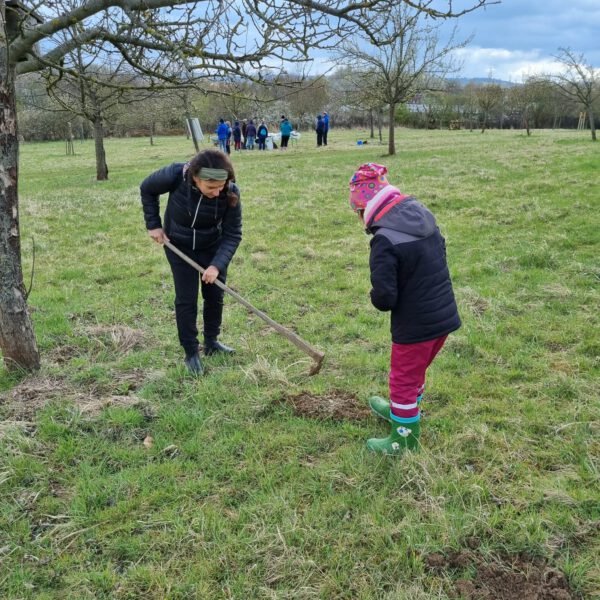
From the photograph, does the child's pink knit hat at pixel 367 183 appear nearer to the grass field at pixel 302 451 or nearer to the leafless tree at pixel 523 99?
the grass field at pixel 302 451

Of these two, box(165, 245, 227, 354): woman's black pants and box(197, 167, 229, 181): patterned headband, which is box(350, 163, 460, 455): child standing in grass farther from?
box(165, 245, 227, 354): woman's black pants

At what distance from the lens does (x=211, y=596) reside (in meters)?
2.54

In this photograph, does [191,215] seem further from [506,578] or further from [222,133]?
[222,133]

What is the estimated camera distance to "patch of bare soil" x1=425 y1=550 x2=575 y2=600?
2447 mm

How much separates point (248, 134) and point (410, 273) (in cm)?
3060

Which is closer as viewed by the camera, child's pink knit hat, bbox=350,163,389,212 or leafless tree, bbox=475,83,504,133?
child's pink knit hat, bbox=350,163,389,212

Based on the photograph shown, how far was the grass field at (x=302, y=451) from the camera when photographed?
8.70 feet

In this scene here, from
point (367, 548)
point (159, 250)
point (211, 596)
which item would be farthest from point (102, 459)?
point (159, 250)

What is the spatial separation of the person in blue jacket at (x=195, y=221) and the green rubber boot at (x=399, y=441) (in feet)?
6.20

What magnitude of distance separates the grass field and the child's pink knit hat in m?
1.65

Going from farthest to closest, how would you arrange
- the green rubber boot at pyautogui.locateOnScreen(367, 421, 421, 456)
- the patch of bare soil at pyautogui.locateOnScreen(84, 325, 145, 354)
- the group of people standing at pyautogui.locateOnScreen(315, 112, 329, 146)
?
the group of people standing at pyautogui.locateOnScreen(315, 112, 329, 146)
the patch of bare soil at pyautogui.locateOnScreen(84, 325, 145, 354)
the green rubber boot at pyautogui.locateOnScreen(367, 421, 421, 456)

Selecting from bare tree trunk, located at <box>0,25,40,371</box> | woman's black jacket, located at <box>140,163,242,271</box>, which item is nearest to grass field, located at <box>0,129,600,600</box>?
bare tree trunk, located at <box>0,25,40,371</box>

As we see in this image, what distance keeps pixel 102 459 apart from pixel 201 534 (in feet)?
3.53

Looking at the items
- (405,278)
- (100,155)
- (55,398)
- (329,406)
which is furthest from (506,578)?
(100,155)
